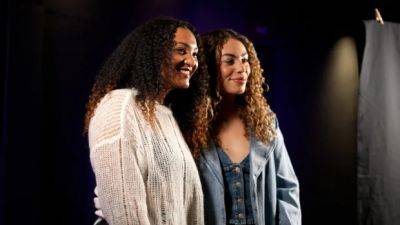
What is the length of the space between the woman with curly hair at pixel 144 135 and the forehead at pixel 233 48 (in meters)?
0.19

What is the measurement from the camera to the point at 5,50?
194 cm

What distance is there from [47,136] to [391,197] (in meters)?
2.05

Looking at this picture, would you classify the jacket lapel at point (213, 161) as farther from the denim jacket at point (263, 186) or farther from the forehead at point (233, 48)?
the forehead at point (233, 48)

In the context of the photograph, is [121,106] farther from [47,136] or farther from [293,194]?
[293,194]

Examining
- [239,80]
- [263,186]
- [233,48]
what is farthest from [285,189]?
[233,48]

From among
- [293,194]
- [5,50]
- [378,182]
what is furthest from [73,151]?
[378,182]

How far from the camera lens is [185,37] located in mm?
1676

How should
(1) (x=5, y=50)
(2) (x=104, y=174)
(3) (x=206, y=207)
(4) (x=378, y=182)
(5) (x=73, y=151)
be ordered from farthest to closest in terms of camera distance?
(4) (x=378, y=182)
(5) (x=73, y=151)
(1) (x=5, y=50)
(3) (x=206, y=207)
(2) (x=104, y=174)

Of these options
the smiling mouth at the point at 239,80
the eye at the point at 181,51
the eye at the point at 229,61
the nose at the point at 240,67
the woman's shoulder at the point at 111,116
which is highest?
the eye at the point at 181,51

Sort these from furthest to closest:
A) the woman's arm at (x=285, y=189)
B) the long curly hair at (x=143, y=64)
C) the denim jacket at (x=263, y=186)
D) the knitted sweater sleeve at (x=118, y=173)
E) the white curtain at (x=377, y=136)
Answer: the white curtain at (x=377, y=136) → the woman's arm at (x=285, y=189) → the denim jacket at (x=263, y=186) → the long curly hair at (x=143, y=64) → the knitted sweater sleeve at (x=118, y=173)

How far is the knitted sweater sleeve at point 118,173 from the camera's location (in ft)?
4.33

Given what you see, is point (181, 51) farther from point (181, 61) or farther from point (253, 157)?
point (253, 157)

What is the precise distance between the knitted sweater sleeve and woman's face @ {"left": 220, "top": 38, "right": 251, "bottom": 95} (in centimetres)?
69

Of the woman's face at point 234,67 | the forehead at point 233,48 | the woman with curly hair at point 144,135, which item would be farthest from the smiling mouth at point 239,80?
the woman with curly hair at point 144,135
